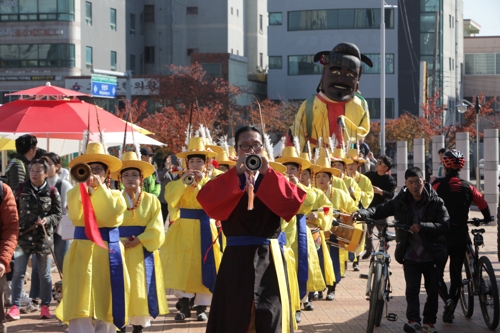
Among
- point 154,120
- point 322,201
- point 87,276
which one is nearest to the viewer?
point 87,276

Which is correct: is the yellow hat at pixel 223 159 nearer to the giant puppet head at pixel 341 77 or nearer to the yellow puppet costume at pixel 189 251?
the yellow puppet costume at pixel 189 251

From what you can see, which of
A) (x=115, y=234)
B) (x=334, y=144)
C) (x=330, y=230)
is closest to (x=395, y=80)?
(x=334, y=144)

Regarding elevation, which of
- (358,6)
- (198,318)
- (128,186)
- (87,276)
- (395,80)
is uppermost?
(358,6)

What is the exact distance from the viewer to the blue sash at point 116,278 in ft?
27.5

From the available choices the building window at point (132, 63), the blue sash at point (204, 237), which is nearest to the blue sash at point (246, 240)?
the blue sash at point (204, 237)

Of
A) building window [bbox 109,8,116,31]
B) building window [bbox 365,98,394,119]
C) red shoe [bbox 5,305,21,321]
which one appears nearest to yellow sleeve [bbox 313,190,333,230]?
red shoe [bbox 5,305,21,321]

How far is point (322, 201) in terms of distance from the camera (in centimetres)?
1093

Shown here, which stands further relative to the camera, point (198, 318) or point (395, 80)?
point (395, 80)

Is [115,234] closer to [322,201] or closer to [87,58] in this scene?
A: [322,201]

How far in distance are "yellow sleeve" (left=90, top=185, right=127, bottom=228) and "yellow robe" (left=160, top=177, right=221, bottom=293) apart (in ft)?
5.71

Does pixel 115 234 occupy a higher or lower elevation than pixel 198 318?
higher

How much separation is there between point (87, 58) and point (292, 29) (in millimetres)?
12399

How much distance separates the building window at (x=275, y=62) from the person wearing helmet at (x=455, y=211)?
161 feet

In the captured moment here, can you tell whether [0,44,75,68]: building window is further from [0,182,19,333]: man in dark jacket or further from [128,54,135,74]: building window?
[0,182,19,333]: man in dark jacket
